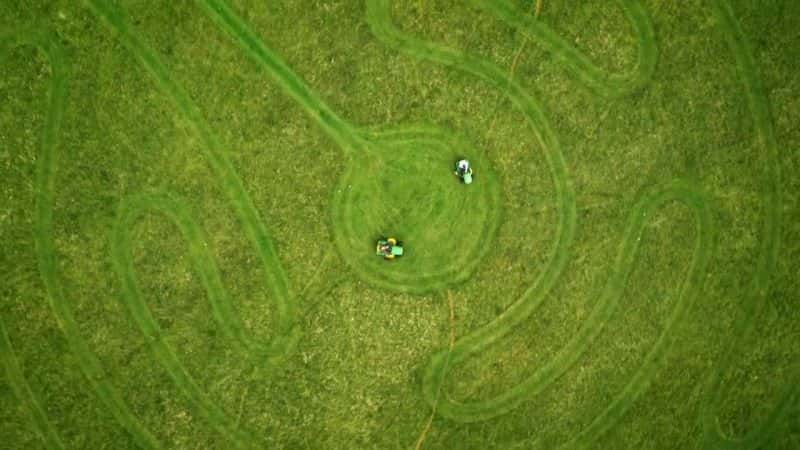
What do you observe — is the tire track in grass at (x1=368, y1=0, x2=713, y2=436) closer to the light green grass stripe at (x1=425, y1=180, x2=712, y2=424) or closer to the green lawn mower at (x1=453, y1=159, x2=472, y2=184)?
the light green grass stripe at (x1=425, y1=180, x2=712, y2=424)

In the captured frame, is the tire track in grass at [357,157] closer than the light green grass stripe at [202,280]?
No

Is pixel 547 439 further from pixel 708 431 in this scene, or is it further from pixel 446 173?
pixel 446 173

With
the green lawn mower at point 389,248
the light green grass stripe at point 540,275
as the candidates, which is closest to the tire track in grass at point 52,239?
the green lawn mower at point 389,248

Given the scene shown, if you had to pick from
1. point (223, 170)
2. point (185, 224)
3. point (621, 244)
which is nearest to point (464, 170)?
point (621, 244)

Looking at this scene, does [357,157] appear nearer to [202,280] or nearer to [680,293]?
[202,280]

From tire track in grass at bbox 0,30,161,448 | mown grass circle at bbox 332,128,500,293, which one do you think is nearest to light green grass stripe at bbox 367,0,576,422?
mown grass circle at bbox 332,128,500,293

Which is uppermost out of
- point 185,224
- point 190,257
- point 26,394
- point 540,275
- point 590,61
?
point 590,61

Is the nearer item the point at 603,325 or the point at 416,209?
the point at 416,209

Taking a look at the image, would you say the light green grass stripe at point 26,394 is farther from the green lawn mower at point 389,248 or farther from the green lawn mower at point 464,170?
the green lawn mower at point 464,170
